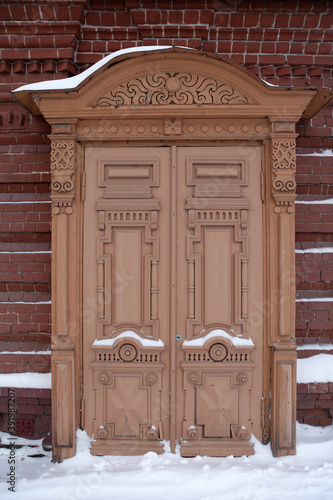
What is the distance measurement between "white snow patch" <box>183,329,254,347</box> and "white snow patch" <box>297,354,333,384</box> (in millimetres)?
704

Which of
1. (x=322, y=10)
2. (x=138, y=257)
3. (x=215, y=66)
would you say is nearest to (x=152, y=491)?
(x=138, y=257)

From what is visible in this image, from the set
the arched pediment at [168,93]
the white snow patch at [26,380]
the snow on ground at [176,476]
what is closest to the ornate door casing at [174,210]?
the arched pediment at [168,93]

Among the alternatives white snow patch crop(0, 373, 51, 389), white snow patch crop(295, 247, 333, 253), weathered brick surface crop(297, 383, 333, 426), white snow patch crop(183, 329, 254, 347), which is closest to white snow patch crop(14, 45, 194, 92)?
white snow patch crop(295, 247, 333, 253)

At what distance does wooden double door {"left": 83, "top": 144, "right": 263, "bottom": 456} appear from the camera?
301 centimetres

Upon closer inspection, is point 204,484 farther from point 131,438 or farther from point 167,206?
point 167,206

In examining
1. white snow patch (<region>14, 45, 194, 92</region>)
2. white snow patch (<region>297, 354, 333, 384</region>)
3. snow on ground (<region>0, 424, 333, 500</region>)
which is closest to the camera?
snow on ground (<region>0, 424, 333, 500</region>)

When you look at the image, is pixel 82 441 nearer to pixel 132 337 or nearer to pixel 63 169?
pixel 132 337

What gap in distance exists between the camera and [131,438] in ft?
9.92

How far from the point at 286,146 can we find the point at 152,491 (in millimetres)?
2793

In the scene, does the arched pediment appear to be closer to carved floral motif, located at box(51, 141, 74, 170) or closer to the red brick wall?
carved floral motif, located at box(51, 141, 74, 170)

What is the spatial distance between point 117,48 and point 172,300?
238cm

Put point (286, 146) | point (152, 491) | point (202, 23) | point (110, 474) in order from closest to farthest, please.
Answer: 1. point (152, 491)
2. point (110, 474)
3. point (286, 146)
4. point (202, 23)

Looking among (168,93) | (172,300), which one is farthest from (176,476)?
(168,93)

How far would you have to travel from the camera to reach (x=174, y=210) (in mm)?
3031
